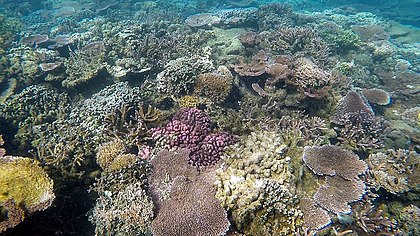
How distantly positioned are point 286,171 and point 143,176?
2338 mm

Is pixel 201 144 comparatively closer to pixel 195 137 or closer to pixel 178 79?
pixel 195 137

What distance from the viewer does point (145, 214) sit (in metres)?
3.58

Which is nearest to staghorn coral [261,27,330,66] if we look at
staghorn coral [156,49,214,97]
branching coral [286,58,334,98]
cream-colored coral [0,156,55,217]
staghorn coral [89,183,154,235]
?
branching coral [286,58,334,98]

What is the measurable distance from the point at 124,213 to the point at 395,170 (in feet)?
16.3

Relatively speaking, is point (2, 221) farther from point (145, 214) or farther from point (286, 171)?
point (286, 171)

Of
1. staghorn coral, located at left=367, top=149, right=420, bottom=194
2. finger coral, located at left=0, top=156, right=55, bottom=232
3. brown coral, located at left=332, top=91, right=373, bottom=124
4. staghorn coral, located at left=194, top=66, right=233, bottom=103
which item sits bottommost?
staghorn coral, located at left=367, top=149, right=420, bottom=194

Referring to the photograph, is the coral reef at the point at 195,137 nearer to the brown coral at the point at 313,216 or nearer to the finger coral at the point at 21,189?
the brown coral at the point at 313,216

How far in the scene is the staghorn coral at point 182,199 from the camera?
3391 mm

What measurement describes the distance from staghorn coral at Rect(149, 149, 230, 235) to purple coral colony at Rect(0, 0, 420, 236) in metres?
0.02

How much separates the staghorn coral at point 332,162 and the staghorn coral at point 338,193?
10cm

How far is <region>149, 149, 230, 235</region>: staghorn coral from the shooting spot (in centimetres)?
339

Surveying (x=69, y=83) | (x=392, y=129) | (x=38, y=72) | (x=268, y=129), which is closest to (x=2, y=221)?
(x=268, y=129)

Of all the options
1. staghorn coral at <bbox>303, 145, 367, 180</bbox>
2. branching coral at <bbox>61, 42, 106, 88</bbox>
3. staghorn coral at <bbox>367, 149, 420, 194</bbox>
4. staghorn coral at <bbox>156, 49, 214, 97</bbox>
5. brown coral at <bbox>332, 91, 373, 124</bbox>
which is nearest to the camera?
staghorn coral at <bbox>303, 145, 367, 180</bbox>

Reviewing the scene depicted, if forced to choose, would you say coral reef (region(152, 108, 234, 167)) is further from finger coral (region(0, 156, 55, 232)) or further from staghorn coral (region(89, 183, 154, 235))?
finger coral (region(0, 156, 55, 232))
